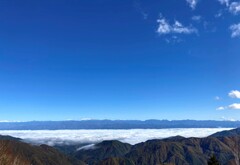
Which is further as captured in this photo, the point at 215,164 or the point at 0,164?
the point at 0,164
